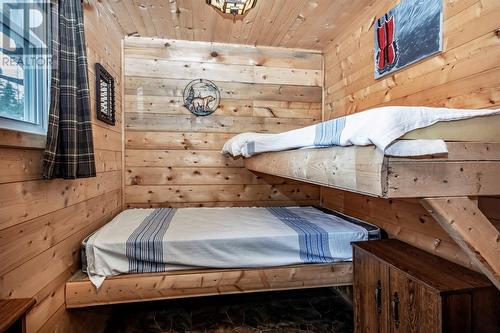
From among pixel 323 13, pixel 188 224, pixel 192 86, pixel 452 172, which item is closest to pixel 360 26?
pixel 323 13

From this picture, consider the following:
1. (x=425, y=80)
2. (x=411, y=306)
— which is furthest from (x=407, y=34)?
(x=411, y=306)

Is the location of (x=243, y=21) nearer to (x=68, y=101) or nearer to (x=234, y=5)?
(x=234, y=5)

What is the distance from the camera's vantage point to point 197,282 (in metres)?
1.59

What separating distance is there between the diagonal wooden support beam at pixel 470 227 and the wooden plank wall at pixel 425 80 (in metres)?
0.37

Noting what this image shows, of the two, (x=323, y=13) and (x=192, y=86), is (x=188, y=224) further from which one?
(x=323, y=13)

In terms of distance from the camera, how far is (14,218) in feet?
3.44

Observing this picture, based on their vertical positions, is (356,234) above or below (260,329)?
above

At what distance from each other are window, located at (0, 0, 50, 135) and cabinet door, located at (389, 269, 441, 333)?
1779mm

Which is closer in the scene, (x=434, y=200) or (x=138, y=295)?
(x=434, y=200)

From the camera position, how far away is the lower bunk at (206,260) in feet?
4.98

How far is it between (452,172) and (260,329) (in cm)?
164

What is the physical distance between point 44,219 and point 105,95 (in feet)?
3.77

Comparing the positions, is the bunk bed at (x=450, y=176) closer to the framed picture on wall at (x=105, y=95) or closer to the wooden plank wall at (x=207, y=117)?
the framed picture on wall at (x=105, y=95)

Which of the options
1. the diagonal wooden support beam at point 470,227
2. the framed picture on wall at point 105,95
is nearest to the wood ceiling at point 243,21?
the framed picture on wall at point 105,95
